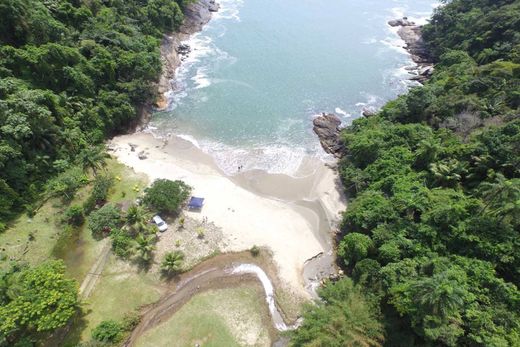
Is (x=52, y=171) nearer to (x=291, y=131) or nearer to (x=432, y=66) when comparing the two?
(x=291, y=131)

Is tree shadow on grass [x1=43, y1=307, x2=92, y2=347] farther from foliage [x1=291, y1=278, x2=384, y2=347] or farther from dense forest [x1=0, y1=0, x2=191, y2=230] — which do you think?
foliage [x1=291, y1=278, x2=384, y2=347]

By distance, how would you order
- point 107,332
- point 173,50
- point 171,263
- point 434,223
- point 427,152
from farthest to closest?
1. point 173,50
2. point 427,152
3. point 171,263
4. point 434,223
5. point 107,332

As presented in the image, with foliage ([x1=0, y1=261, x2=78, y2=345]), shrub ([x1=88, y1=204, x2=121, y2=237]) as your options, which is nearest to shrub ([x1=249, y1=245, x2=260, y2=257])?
shrub ([x1=88, y1=204, x2=121, y2=237])

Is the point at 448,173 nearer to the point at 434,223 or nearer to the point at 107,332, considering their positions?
the point at 434,223

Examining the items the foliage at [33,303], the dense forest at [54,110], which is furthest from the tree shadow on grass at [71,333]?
the foliage at [33,303]

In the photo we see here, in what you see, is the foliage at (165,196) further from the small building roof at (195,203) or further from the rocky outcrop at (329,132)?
the rocky outcrop at (329,132)

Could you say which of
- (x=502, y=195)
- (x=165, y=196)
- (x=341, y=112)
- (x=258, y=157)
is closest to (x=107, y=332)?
(x=165, y=196)

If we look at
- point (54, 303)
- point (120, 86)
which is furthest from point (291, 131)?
point (54, 303)
